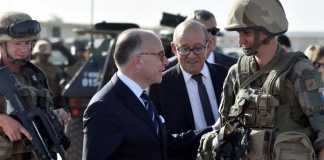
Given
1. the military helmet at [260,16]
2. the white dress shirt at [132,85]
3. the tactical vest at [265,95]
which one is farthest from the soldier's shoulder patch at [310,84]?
the white dress shirt at [132,85]

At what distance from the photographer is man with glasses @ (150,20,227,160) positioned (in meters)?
5.18

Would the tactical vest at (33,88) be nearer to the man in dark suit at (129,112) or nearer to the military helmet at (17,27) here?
the military helmet at (17,27)

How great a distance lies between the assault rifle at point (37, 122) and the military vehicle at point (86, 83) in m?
2.96

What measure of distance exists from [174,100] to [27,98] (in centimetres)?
104

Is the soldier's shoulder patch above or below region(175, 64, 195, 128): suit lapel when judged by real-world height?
above

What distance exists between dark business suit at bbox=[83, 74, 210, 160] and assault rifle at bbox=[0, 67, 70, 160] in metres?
0.87

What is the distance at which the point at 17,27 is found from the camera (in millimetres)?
5047

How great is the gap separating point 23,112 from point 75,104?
3760mm

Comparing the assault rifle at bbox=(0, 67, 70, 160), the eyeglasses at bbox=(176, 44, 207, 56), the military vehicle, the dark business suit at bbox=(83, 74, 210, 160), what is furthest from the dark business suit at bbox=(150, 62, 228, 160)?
the military vehicle

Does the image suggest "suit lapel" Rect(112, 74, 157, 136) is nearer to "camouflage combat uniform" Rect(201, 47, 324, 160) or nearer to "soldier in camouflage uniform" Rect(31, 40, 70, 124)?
"camouflage combat uniform" Rect(201, 47, 324, 160)

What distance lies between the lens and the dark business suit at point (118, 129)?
3973mm

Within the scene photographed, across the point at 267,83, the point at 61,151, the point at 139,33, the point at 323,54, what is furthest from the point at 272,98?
the point at 323,54

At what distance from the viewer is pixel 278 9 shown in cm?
442

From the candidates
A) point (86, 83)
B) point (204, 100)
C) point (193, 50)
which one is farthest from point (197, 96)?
point (86, 83)
